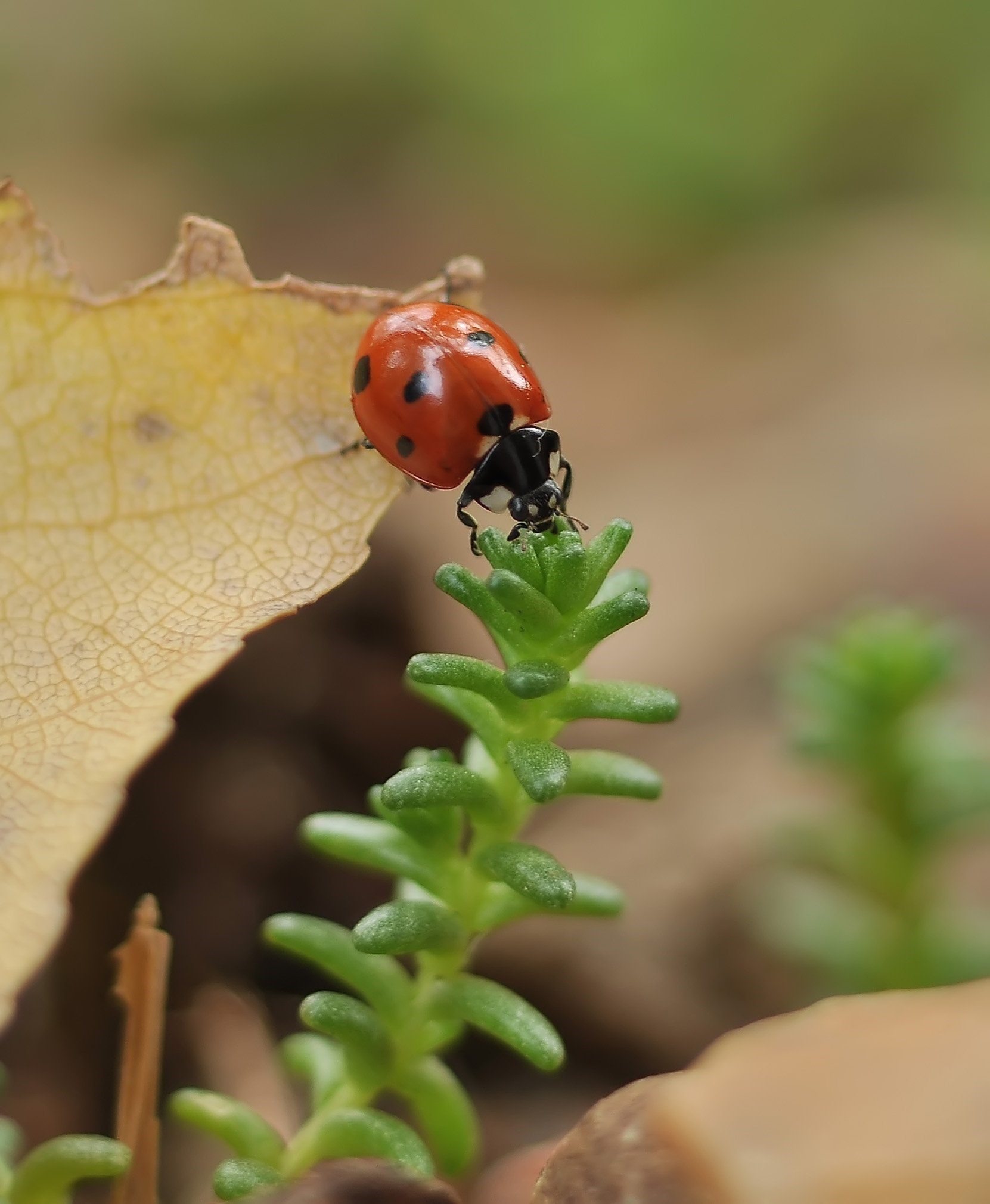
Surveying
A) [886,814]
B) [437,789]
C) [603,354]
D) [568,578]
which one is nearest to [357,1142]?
[437,789]

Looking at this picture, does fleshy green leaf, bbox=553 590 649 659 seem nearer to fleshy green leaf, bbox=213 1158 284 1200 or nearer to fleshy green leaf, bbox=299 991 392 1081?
fleshy green leaf, bbox=299 991 392 1081

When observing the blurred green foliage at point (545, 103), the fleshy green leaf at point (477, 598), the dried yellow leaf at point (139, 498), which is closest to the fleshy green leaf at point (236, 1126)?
the dried yellow leaf at point (139, 498)

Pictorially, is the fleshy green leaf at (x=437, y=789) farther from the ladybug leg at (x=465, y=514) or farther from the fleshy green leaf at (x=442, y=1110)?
the ladybug leg at (x=465, y=514)

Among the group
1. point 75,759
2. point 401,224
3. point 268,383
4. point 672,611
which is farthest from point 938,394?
point 75,759

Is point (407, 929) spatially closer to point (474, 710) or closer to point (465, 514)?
point (474, 710)

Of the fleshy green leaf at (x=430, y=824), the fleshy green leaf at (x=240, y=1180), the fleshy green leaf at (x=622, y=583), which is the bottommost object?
the fleshy green leaf at (x=240, y=1180)

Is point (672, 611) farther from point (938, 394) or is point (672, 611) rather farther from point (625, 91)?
point (625, 91)

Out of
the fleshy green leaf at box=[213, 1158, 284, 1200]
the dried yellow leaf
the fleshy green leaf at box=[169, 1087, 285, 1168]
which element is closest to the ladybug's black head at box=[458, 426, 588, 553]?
the dried yellow leaf
